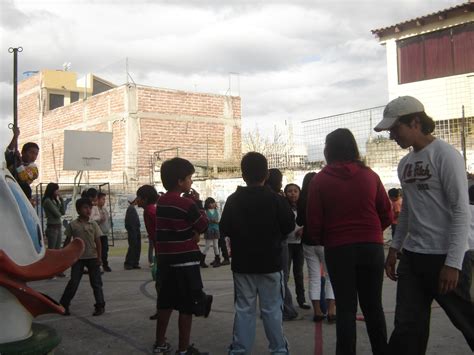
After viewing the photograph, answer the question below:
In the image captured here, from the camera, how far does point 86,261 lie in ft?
21.0

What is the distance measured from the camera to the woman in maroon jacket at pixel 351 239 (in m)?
3.67

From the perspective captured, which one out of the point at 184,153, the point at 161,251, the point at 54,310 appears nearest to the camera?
the point at 54,310

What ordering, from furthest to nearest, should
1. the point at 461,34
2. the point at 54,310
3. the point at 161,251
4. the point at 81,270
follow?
1. the point at 461,34
2. the point at 81,270
3. the point at 161,251
4. the point at 54,310

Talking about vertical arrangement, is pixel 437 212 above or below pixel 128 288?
above

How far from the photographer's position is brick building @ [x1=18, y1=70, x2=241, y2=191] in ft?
91.8

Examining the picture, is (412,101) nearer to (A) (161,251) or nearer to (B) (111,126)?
(A) (161,251)

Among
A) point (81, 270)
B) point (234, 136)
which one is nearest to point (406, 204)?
point (81, 270)

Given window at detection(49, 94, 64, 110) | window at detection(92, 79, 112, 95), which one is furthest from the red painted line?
window at detection(92, 79, 112, 95)

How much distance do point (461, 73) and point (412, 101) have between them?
15960 mm

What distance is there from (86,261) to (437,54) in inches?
618

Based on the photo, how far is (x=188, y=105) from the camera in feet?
98.4

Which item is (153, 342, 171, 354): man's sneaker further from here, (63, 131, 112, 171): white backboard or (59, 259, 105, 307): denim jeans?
(63, 131, 112, 171): white backboard

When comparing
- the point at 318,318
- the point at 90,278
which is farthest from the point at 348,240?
the point at 90,278

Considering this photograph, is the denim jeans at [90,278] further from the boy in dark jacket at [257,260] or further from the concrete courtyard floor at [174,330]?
the boy in dark jacket at [257,260]
